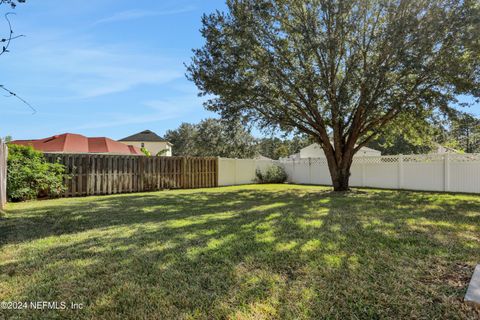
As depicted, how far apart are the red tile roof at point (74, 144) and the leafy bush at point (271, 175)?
429 inches

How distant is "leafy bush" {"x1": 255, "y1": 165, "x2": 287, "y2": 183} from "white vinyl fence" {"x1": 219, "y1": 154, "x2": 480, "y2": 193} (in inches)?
15.3

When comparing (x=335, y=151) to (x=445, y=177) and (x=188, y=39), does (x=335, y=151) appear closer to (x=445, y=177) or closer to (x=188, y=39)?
(x=445, y=177)

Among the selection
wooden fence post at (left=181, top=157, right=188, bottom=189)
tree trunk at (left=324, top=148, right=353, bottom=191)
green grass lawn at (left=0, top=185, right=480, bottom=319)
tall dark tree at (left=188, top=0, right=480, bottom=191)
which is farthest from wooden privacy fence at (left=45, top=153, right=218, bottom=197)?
tree trunk at (left=324, top=148, right=353, bottom=191)

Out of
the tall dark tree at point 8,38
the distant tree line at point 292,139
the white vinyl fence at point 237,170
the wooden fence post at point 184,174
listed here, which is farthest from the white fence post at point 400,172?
the tall dark tree at point 8,38

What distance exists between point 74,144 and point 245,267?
19972 mm

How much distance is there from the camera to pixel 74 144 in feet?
64.4

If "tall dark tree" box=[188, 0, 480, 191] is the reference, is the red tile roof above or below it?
below

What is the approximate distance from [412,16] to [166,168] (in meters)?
11.8

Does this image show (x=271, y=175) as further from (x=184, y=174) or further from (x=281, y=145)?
(x=184, y=174)

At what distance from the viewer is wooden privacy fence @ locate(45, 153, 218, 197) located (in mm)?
11680

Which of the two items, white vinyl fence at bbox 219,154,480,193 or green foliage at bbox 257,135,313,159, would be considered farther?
green foliage at bbox 257,135,313,159

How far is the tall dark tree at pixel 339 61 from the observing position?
28.8 ft

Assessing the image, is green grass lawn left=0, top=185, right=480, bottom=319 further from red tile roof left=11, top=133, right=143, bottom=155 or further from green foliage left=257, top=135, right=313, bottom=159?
red tile roof left=11, top=133, right=143, bottom=155

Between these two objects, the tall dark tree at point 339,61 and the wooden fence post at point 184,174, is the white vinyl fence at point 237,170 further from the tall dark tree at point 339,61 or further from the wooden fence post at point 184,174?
the tall dark tree at point 339,61
